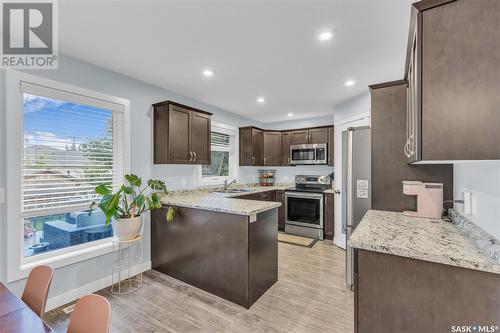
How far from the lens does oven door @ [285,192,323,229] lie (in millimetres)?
4504

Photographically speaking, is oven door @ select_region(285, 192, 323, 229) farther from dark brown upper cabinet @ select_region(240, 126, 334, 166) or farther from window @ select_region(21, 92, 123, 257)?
window @ select_region(21, 92, 123, 257)

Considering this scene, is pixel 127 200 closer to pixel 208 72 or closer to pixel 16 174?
pixel 16 174

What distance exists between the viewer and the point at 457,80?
103 cm

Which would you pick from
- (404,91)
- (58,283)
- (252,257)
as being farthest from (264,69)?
(58,283)

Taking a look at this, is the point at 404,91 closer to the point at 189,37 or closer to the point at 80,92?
the point at 189,37

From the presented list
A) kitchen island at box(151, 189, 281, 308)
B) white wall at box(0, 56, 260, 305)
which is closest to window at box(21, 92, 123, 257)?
white wall at box(0, 56, 260, 305)

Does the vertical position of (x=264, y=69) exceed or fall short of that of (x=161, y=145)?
it exceeds it

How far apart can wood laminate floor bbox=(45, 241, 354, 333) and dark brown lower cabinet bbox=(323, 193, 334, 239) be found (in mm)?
1409

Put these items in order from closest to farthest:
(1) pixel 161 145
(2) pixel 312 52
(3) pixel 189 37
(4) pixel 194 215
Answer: (3) pixel 189 37
(2) pixel 312 52
(4) pixel 194 215
(1) pixel 161 145

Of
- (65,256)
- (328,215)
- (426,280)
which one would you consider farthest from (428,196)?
(65,256)

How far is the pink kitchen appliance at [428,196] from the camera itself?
1.88 m

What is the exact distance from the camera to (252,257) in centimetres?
238

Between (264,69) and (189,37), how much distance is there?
1004 millimetres

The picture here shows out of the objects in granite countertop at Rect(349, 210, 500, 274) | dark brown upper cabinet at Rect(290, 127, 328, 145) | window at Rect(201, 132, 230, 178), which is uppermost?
dark brown upper cabinet at Rect(290, 127, 328, 145)
